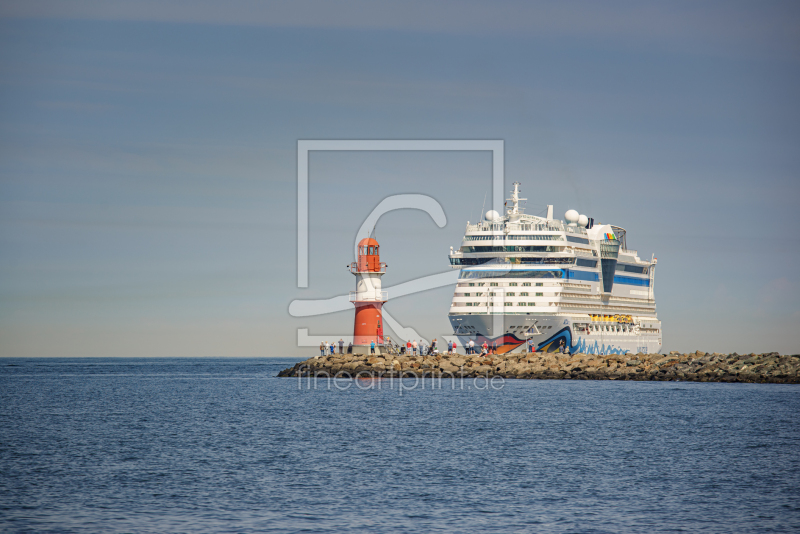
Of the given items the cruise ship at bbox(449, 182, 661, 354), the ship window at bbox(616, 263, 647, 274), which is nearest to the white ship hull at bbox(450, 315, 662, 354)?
the cruise ship at bbox(449, 182, 661, 354)

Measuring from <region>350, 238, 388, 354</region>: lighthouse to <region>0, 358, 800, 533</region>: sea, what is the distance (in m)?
13.2

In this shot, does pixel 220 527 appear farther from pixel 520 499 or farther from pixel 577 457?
pixel 577 457

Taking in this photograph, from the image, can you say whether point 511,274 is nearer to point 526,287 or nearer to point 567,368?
point 526,287

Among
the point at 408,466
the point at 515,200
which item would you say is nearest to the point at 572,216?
the point at 515,200

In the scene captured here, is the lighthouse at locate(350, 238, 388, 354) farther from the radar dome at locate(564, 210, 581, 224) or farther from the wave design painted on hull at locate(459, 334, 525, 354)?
the radar dome at locate(564, 210, 581, 224)

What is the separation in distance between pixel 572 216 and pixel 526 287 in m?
11.3

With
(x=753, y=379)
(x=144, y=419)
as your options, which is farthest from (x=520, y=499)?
(x=753, y=379)

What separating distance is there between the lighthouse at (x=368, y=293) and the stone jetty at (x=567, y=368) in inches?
75.6

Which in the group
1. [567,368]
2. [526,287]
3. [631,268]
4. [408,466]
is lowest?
[408,466]

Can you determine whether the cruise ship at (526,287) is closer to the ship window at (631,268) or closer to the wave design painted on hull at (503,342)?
the wave design painted on hull at (503,342)

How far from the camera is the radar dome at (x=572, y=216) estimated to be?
76062mm

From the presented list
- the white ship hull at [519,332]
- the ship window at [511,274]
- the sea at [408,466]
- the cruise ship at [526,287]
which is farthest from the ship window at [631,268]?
the sea at [408,466]

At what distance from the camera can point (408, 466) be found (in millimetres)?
24703

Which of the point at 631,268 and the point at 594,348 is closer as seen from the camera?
the point at 594,348
